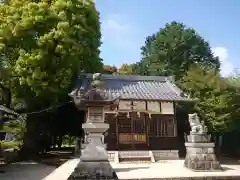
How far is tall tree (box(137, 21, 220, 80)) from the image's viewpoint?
1578 inches

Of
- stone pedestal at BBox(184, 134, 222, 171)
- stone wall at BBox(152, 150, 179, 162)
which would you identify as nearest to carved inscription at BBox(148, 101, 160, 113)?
stone wall at BBox(152, 150, 179, 162)

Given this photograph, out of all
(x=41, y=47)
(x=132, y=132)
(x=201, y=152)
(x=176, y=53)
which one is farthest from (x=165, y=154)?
(x=176, y=53)

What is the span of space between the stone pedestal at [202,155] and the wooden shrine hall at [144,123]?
221 inches

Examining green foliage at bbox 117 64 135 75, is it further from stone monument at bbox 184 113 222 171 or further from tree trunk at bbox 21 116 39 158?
stone monument at bbox 184 113 222 171

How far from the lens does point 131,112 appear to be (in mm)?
20031

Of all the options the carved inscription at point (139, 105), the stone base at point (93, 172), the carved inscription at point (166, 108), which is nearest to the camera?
the stone base at point (93, 172)

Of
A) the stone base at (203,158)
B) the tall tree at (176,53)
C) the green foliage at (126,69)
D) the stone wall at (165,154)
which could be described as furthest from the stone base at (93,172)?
the green foliage at (126,69)

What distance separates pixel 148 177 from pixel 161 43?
33.9 meters

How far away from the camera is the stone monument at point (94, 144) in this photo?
9758 mm

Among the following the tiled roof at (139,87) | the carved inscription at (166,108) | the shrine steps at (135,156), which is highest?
the tiled roof at (139,87)

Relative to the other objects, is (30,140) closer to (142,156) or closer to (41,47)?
(41,47)

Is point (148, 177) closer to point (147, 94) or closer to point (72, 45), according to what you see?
point (147, 94)

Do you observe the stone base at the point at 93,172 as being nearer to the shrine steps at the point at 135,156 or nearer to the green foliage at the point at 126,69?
the shrine steps at the point at 135,156

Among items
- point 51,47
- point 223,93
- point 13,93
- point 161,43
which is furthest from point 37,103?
point 161,43
